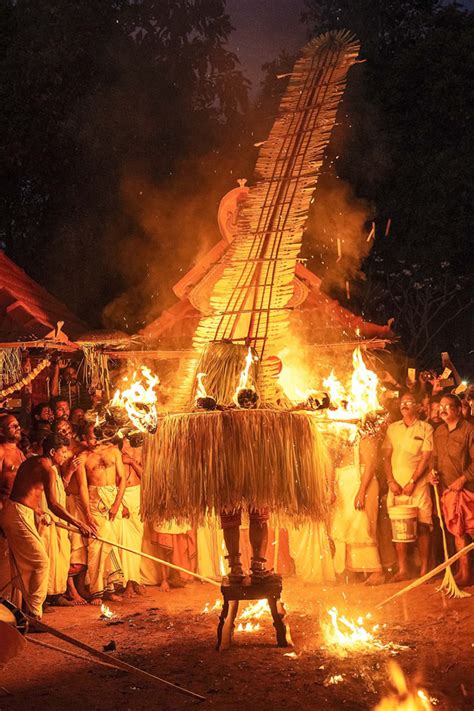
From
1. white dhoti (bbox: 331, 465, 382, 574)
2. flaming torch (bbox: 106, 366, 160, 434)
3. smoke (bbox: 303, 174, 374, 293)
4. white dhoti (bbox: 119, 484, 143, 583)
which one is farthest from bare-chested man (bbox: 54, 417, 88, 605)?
smoke (bbox: 303, 174, 374, 293)

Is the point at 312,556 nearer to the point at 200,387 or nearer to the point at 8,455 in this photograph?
the point at 8,455

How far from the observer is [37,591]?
768 centimetres

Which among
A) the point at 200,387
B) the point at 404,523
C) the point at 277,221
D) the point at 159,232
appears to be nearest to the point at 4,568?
the point at 200,387

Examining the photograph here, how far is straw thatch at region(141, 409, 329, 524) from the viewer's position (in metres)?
5.81

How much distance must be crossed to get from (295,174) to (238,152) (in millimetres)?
11995

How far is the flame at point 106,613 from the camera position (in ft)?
26.9

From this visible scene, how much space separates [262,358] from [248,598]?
1755 millimetres

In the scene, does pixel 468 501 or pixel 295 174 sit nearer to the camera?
pixel 295 174

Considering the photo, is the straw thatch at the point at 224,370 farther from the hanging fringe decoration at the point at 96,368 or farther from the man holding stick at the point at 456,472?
the hanging fringe decoration at the point at 96,368

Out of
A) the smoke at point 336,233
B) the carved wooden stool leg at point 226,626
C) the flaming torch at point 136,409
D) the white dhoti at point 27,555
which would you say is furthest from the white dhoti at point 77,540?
the smoke at point 336,233

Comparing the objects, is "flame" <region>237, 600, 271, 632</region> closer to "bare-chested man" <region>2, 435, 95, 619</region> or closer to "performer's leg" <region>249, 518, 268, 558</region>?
"performer's leg" <region>249, 518, 268, 558</region>

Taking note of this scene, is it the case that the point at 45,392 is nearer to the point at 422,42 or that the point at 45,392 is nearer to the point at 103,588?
the point at 103,588

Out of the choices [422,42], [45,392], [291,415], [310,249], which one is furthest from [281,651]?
[422,42]

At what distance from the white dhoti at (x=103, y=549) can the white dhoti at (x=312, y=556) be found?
2.00 m
